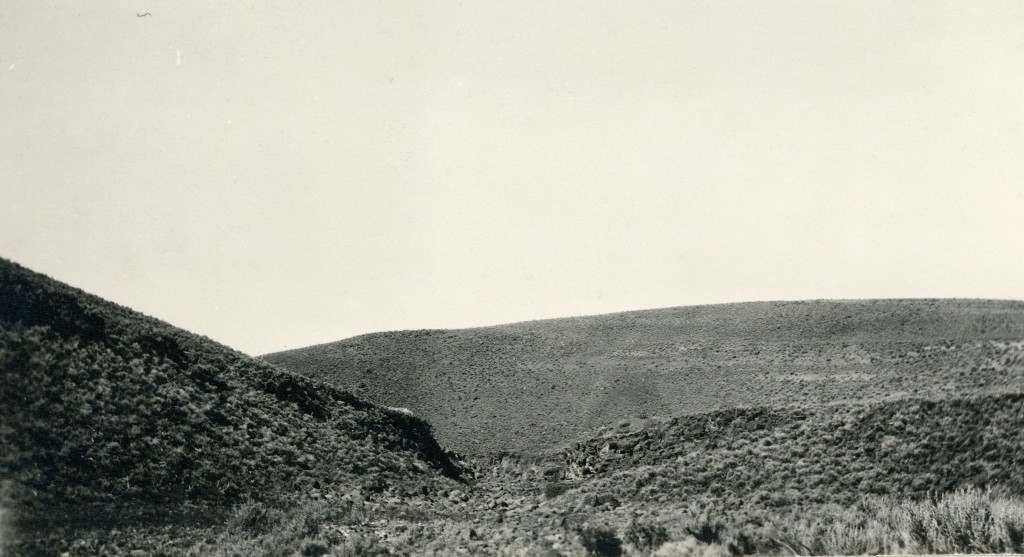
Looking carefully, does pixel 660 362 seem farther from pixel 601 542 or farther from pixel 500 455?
pixel 601 542

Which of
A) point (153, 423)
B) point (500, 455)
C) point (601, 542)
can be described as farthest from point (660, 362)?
point (601, 542)

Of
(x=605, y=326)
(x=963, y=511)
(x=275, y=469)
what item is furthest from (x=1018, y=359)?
(x=605, y=326)

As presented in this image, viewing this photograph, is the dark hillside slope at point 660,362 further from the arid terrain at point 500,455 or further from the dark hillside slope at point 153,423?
the dark hillside slope at point 153,423

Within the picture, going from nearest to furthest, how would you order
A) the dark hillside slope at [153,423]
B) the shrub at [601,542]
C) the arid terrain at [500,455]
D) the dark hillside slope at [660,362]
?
the shrub at [601,542] < the arid terrain at [500,455] < the dark hillside slope at [153,423] < the dark hillside slope at [660,362]

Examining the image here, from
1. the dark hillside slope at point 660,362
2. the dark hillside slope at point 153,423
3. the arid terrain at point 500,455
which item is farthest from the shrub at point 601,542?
the dark hillside slope at point 660,362

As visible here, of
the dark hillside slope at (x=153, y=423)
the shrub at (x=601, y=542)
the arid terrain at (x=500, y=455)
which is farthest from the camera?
the dark hillside slope at (x=153, y=423)

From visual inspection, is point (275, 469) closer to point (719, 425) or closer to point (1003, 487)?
point (719, 425)
